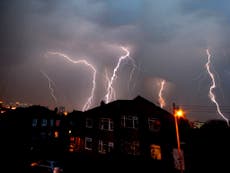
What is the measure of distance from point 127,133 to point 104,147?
450cm

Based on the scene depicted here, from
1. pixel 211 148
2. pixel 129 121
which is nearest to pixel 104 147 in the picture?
pixel 129 121

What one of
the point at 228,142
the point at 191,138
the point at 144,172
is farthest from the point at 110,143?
the point at 228,142

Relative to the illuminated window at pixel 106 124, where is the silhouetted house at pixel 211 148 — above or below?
below

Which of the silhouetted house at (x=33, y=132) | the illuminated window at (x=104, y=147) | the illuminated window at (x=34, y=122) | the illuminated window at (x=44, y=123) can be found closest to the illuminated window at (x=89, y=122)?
the illuminated window at (x=104, y=147)

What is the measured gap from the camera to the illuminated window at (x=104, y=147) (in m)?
21.3

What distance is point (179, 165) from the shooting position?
9.60m

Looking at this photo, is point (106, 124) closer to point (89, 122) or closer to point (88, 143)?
point (89, 122)

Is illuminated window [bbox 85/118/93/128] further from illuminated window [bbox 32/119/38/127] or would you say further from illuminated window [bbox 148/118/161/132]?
illuminated window [bbox 32/119/38/127]

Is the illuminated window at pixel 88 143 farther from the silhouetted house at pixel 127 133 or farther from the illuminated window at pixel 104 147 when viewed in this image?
the illuminated window at pixel 104 147

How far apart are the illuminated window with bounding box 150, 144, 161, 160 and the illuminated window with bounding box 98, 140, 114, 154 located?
594cm

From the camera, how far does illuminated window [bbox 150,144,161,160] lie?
17.5m

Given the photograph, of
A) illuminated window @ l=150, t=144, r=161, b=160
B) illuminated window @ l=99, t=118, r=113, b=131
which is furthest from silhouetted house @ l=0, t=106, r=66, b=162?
illuminated window @ l=150, t=144, r=161, b=160

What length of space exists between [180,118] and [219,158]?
5.34m

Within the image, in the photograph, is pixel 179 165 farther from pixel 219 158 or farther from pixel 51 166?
pixel 51 166
